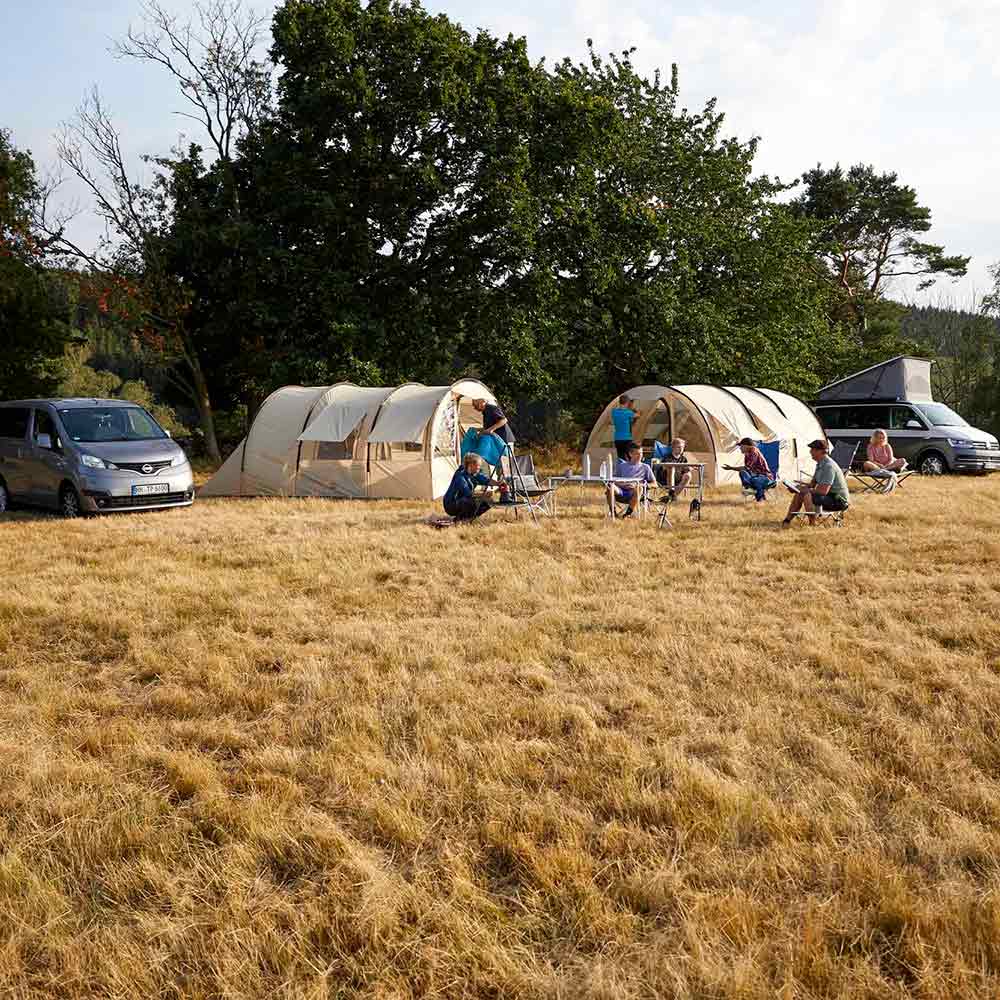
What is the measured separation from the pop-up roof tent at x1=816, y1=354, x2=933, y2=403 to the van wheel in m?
16.2

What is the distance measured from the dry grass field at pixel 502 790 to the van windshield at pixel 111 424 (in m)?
5.62

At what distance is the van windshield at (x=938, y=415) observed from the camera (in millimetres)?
18484

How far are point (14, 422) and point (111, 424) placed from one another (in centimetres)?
166

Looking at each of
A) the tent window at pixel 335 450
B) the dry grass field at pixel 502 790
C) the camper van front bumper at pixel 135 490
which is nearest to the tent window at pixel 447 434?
the tent window at pixel 335 450

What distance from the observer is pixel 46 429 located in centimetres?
1234

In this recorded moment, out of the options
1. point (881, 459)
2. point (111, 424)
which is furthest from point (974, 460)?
point (111, 424)

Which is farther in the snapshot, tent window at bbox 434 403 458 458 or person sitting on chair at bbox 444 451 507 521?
tent window at bbox 434 403 458 458

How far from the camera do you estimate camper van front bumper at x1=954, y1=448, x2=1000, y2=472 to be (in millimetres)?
17688

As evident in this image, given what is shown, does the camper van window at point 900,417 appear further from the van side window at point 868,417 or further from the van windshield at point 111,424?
the van windshield at point 111,424

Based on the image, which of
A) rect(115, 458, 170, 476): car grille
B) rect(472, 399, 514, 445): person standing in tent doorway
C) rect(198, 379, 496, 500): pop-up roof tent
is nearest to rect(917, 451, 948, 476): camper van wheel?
rect(198, 379, 496, 500): pop-up roof tent

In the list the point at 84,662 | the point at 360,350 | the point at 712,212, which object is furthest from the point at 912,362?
the point at 84,662

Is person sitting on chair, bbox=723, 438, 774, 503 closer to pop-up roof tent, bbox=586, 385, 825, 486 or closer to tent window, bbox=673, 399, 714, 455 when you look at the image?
pop-up roof tent, bbox=586, 385, 825, 486

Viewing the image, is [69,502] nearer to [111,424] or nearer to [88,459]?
[88,459]

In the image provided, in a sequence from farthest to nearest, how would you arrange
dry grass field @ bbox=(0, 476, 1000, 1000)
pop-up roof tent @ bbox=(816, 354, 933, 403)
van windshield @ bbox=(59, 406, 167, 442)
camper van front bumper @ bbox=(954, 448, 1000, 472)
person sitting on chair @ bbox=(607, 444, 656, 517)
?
1. pop-up roof tent @ bbox=(816, 354, 933, 403)
2. camper van front bumper @ bbox=(954, 448, 1000, 472)
3. van windshield @ bbox=(59, 406, 167, 442)
4. person sitting on chair @ bbox=(607, 444, 656, 517)
5. dry grass field @ bbox=(0, 476, 1000, 1000)
